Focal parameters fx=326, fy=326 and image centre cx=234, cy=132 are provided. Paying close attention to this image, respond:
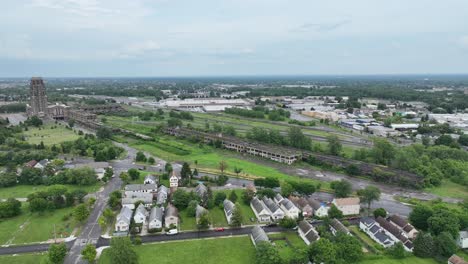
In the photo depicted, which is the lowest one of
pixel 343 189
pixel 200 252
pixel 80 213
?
pixel 200 252

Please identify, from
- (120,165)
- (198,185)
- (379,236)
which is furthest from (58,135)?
(379,236)

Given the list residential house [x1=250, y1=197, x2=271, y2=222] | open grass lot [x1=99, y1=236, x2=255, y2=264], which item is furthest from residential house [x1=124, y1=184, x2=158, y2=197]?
residential house [x1=250, y1=197, x2=271, y2=222]

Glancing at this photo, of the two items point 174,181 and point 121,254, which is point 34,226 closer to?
point 121,254

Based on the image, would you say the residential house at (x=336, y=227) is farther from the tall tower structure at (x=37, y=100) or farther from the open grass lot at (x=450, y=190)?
the tall tower structure at (x=37, y=100)

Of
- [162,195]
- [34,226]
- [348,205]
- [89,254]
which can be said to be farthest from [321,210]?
[34,226]

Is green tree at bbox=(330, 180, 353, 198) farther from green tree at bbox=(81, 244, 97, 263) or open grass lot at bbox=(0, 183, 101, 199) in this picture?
open grass lot at bbox=(0, 183, 101, 199)
